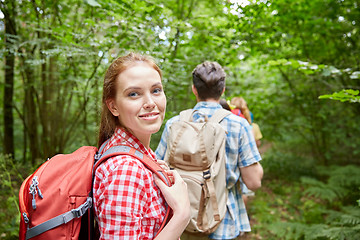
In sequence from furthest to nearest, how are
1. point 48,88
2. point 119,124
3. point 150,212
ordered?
point 48,88 → point 119,124 → point 150,212

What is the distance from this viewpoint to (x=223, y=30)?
13.6 ft

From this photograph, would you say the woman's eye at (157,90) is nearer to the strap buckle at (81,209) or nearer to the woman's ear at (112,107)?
the woman's ear at (112,107)

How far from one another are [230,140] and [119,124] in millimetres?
1088

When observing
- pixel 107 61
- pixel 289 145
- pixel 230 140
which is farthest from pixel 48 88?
pixel 289 145

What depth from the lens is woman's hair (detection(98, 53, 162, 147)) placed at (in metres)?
1.17

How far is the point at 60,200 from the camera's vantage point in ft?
3.06

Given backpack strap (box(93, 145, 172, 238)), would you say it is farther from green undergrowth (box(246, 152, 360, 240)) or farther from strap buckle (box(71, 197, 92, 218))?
green undergrowth (box(246, 152, 360, 240))

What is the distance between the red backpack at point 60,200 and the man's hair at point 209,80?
1270 millimetres

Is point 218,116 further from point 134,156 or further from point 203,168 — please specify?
point 134,156

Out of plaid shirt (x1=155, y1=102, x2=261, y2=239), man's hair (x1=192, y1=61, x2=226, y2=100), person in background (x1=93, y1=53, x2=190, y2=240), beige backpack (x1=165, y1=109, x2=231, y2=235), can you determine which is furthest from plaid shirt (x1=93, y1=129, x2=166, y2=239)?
man's hair (x1=192, y1=61, x2=226, y2=100)

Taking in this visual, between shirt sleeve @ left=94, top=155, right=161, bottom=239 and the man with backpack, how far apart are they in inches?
35.6

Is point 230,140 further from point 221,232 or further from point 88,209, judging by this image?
point 88,209

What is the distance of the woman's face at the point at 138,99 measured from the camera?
3.70 ft

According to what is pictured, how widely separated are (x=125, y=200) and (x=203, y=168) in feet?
3.28
